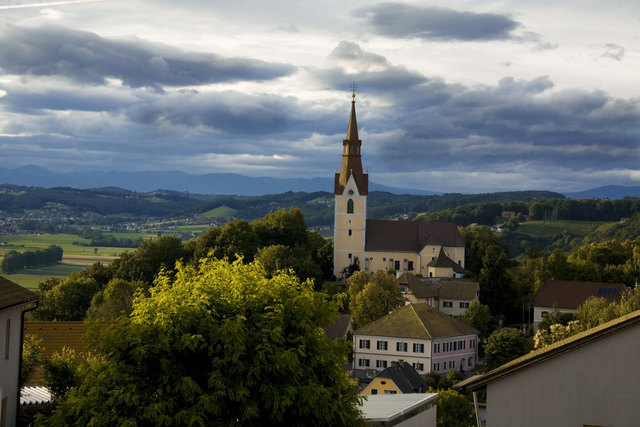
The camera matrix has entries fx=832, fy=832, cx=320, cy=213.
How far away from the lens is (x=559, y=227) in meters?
190

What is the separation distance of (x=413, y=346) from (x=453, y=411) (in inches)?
1178

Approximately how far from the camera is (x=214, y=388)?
65.9ft

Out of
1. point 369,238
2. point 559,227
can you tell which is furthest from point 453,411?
point 559,227

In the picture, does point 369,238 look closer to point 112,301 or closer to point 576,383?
point 112,301

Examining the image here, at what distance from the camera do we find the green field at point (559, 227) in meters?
189

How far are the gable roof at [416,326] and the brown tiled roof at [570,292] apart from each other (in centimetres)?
1111

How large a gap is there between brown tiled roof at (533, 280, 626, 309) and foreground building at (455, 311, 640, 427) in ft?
234

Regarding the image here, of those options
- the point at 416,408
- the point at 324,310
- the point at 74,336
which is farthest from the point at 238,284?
the point at 74,336

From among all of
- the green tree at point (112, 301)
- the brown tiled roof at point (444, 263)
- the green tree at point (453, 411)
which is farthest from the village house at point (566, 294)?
the green tree at point (112, 301)

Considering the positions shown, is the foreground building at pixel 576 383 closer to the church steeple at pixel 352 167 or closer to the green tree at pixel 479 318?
the green tree at pixel 479 318

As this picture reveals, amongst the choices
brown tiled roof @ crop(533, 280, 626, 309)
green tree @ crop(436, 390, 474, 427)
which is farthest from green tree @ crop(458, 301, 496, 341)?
green tree @ crop(436, 390, 474, 427)

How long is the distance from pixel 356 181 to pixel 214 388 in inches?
3341

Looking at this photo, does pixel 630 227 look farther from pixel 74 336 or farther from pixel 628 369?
pixel 628 369

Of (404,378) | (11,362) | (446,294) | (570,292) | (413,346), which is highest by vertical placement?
(11,362)
